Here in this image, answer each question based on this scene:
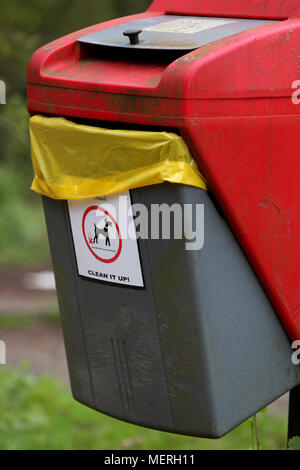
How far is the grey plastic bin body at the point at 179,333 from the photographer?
220 centimetres

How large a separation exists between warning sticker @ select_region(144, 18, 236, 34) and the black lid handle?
123 mm

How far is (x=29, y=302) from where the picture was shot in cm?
797

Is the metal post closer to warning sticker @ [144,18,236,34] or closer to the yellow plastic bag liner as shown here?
the yellow plastic bag liner

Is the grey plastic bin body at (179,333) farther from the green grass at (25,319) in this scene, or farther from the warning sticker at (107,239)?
the green grass at (25,319)

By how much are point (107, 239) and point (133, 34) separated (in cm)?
62

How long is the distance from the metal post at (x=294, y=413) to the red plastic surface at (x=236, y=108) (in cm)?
36

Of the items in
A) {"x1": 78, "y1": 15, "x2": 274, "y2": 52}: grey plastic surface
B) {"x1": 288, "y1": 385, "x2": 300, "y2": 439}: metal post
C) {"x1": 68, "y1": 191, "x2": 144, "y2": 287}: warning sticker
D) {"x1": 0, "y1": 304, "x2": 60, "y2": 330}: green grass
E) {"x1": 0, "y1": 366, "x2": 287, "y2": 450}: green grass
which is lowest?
{"x1": 0, "y1": 304, "x2": 60, "y2": 330}: green grass

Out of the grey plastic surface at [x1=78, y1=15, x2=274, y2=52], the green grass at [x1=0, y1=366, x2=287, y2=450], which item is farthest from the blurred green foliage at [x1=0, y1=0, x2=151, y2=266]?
the green grass at [x1=0, y1=366, x2=287, y2=450]

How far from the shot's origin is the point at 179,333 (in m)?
2.25

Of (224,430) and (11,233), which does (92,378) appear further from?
(11,233)

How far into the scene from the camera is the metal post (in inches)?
105

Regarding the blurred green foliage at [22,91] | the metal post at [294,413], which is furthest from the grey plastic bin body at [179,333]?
the blurred green foliage at [22,91]

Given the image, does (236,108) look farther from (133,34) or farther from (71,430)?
(71,430)
